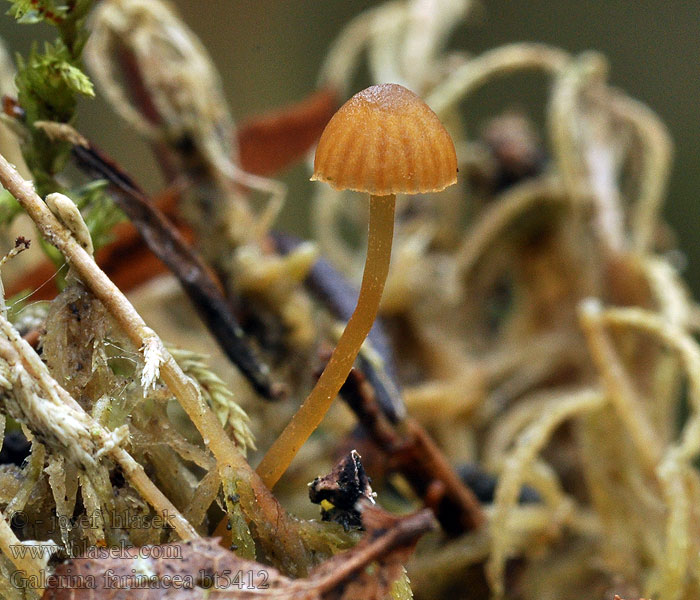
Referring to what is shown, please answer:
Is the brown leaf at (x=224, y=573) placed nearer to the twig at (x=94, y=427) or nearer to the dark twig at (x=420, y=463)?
the twig at (x=94, y=427)

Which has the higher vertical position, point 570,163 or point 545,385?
point 570,163

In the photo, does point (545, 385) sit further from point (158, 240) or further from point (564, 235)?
point (158, 240)

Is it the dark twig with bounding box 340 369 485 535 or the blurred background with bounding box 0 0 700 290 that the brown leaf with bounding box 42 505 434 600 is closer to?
the dark twig with bounding box 340 369 485 535

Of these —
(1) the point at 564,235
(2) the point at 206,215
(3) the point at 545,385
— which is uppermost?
(2) the point at 206,215

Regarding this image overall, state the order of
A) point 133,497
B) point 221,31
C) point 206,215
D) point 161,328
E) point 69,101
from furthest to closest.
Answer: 1. point 221,31
2. point 161,328
3. point 206,215
4. point 69,101
5. point 133,497

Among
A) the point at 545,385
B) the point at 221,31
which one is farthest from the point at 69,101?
the point at 221,31

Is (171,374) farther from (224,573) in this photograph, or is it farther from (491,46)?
(491,46)
